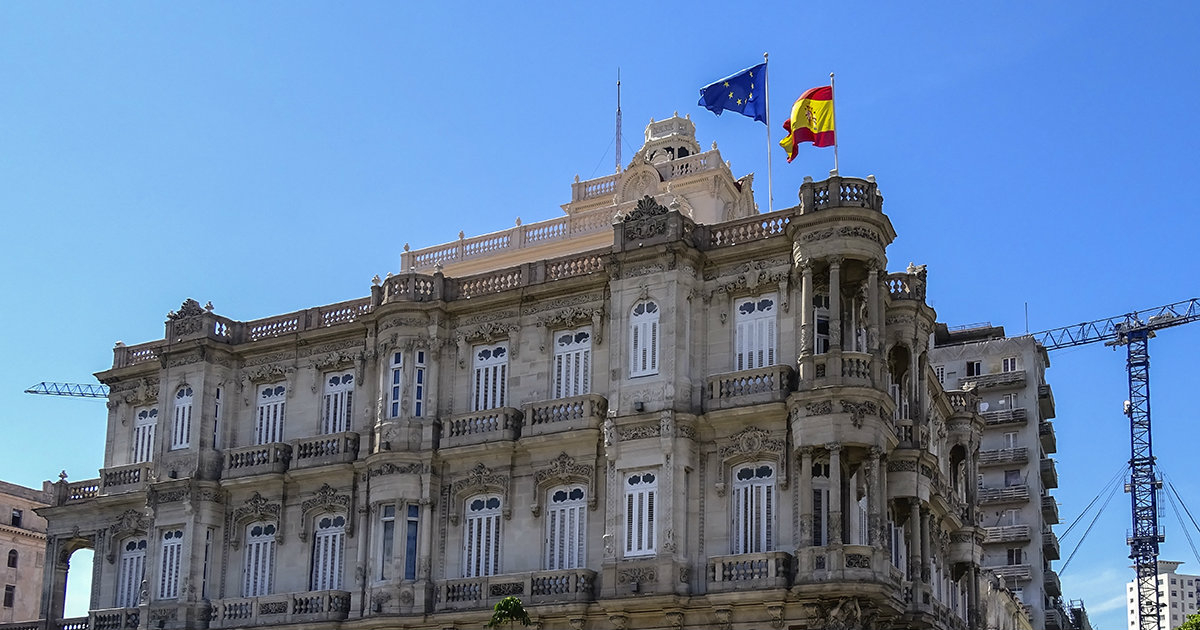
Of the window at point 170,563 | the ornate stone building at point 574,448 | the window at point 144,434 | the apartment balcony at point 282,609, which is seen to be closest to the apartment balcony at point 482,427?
the ornate stone building at point 574,448

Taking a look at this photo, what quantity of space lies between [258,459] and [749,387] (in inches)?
669

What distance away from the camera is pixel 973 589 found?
48.9m

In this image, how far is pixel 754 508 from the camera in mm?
37938

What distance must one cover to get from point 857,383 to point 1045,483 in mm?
49528

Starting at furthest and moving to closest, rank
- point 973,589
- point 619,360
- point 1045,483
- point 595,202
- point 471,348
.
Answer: point 1045,483
point 595,202
point 973,589
point 471,348
point 619,360

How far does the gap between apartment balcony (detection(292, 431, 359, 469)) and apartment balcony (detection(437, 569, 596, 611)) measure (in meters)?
5.57

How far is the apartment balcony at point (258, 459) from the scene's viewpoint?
45.2 meters

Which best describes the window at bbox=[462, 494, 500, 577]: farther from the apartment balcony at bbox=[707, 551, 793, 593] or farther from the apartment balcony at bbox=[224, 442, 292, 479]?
the apartment balcony at bbox=[707, 551, 793, 593]

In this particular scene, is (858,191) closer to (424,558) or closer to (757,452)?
(757,452)

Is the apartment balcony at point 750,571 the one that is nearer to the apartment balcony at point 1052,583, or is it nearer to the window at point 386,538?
the window at point 386,538

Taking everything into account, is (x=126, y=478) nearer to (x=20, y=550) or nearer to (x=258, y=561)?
(x=258, y=561)

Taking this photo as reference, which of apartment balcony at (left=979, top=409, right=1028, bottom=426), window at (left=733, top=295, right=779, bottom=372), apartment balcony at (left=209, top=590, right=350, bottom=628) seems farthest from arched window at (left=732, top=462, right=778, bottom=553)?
apartment balcony at (left=979, top=409, right=1028, bottom=426)

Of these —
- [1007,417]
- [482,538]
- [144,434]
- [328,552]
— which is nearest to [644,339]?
[482,538]

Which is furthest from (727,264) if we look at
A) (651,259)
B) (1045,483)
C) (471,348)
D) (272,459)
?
(1045,483)
